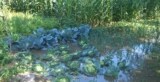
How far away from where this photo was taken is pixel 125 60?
559 centimetres

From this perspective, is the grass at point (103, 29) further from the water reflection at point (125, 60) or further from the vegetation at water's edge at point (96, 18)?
the water reflection at point (125, 60)

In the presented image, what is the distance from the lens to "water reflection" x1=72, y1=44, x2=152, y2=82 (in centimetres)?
501

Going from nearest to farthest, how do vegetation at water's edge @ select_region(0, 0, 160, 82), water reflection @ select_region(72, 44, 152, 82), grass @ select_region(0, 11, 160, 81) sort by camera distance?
1. water reflection @ select_region(72, 44, 152, 82)
2. grass @ select_region(0, 11, 160, 81)
3. vegetation at water's edge @ select_region(0, 0, 160, 82)

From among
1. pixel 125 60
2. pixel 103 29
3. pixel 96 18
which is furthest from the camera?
pixel 96 18

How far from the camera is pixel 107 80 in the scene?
5.01m

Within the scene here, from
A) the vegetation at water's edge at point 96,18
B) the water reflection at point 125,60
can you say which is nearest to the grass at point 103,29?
the vegetation at water's edge at point 96,18

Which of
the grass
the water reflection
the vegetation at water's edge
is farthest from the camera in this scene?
the vegetation at water's edge

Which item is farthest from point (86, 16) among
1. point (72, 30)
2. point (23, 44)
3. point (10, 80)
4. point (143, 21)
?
point (10, 80)

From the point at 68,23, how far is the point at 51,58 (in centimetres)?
207

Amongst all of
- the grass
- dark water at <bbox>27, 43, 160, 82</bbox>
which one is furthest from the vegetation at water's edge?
dark water at <bbox>27, 43, 160, 82</bbox>

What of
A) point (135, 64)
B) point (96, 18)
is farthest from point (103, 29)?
point (135, 64)

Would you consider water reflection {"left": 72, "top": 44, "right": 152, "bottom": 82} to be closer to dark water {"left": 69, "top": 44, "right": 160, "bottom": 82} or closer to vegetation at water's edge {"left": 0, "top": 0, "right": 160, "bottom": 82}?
dark water {"left": 69, "top": 44, "right": 160, "bottom": 82}

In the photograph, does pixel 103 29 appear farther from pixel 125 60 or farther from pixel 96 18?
pixel 125 60

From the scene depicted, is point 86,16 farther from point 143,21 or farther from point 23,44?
point 23,44
